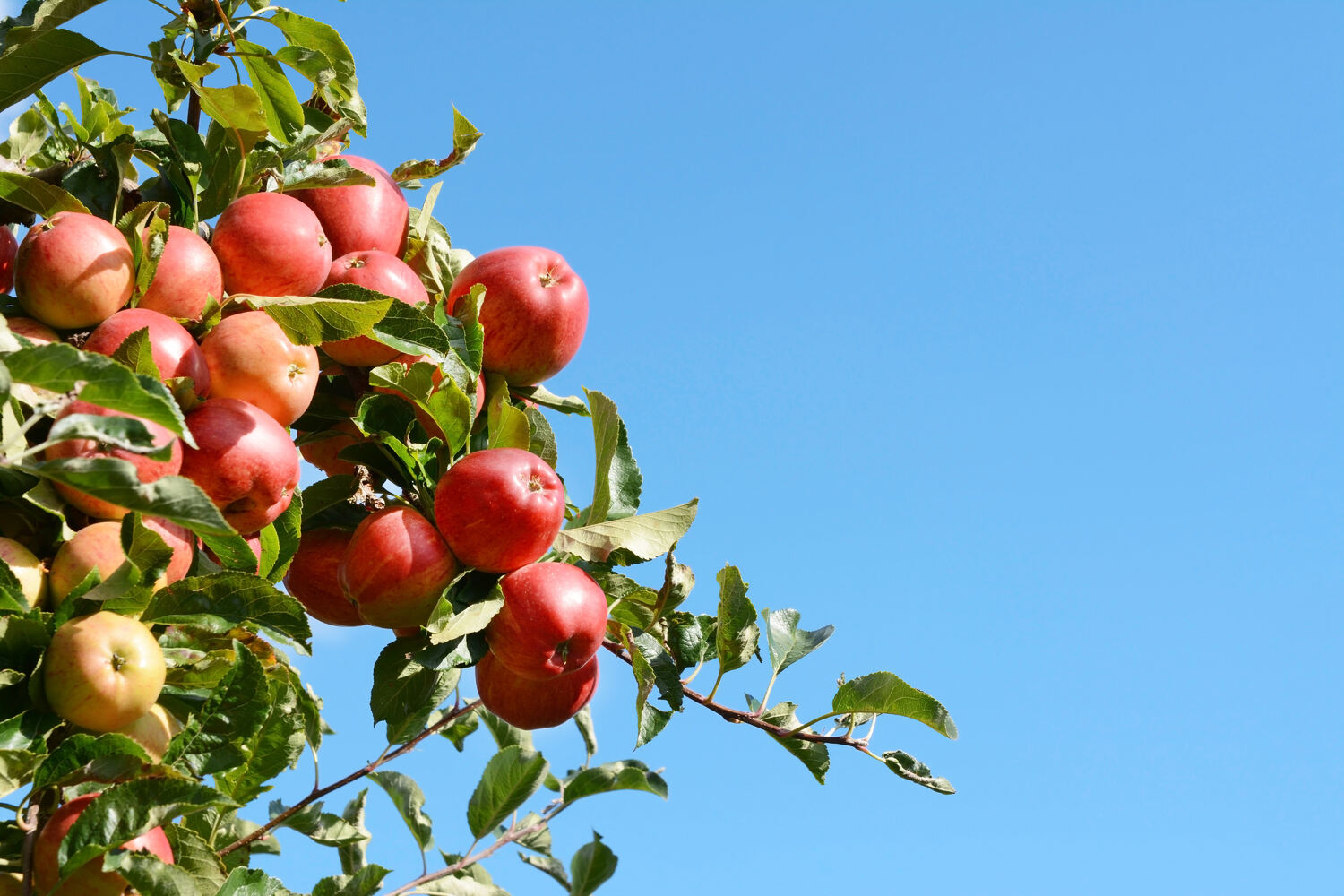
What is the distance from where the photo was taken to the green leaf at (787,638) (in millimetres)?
2555

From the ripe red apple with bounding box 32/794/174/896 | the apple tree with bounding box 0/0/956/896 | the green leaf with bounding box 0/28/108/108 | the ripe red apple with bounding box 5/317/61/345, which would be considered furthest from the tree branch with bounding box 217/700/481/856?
the green leaf with bounding box 0/28/108/108

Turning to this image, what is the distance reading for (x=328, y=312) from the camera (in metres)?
2.01

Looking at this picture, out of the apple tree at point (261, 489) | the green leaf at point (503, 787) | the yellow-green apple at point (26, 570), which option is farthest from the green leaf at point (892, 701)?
the yellow-green apple at point (26, 570)

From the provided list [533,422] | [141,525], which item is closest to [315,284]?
[533,422]

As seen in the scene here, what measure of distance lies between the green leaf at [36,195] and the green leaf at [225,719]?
882mm

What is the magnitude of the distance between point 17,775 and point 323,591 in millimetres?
721

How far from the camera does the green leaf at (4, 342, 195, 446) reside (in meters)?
1.47

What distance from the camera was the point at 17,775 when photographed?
65.6 inches

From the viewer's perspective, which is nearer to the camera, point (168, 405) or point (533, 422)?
point (168, 405)

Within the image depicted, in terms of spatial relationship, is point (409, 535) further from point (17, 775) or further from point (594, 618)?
point (17, 775)

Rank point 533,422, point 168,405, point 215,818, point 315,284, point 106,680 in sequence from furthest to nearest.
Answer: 1. point 533,422
2. point 315,284
3. point 215,818
4. point 106,680
5. point 168,405

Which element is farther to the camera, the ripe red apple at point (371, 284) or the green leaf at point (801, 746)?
the green leaf at point (801, 746)

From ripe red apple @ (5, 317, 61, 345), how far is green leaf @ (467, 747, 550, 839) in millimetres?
1448

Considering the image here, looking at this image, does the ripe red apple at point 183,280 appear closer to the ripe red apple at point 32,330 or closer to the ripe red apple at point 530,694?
the ripe red apple at point 32,330
